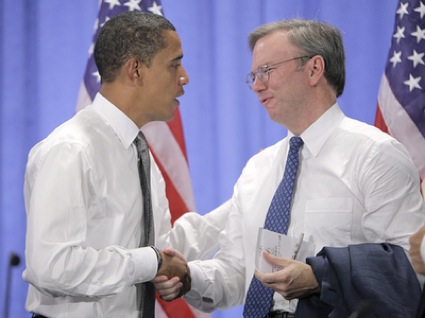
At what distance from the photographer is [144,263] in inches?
96.0

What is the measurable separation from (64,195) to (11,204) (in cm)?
199

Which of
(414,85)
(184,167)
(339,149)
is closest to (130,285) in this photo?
(339,149)

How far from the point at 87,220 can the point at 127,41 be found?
2.16 ft

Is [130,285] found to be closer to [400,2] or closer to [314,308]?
[314,308]

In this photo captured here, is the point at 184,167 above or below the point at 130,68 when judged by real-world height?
below

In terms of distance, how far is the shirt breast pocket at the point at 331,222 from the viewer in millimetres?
2578

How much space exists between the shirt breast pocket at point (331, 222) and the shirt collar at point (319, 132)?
0.22 metres

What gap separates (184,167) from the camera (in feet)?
11.7

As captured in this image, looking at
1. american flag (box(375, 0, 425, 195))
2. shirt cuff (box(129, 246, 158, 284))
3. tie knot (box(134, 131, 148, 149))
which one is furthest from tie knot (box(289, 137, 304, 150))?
american flag (box(375, 0, 425, 195))

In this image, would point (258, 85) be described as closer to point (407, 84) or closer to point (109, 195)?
point (109, 195)

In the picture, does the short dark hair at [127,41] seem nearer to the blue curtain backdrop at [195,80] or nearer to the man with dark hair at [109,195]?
the man with dark hair at [109,195]

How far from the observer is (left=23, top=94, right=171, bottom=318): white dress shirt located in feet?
7.51

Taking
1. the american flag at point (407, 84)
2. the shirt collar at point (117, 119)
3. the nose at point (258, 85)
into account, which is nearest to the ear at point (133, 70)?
the shirt collar at point (117, 119)

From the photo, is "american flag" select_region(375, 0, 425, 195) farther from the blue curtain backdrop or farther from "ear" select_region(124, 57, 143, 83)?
"ear" select_region(124, 57, 143, 83)
